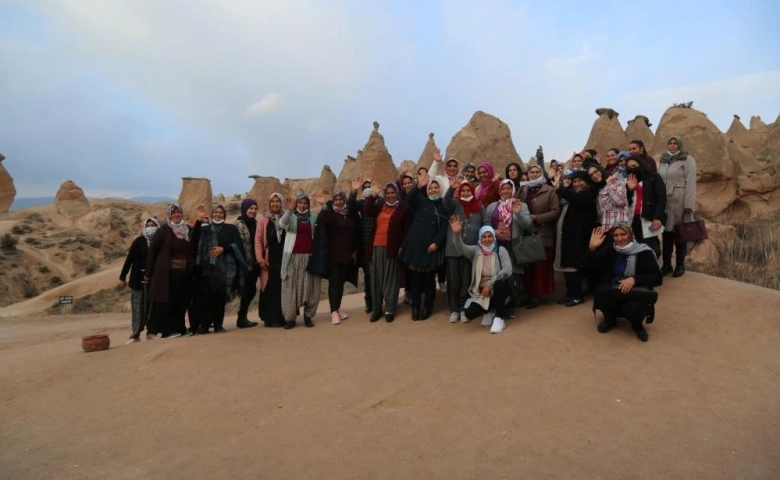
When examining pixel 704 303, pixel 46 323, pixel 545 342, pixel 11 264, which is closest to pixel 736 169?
pixel 704 303

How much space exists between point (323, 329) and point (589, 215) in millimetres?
3013

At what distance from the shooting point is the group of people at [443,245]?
4703mm

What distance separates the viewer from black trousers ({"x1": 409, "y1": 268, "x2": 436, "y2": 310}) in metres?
→ 5.31

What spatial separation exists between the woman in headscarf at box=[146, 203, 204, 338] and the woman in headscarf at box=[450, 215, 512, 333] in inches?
116

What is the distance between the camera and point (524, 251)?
4770mm

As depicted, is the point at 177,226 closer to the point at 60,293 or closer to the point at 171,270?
the point at 171,270

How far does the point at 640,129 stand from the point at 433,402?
71.2ft

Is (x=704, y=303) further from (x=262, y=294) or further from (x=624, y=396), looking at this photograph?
(x=262, y=294)

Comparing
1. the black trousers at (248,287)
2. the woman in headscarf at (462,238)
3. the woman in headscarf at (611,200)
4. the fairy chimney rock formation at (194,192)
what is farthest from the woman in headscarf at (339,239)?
the fairy chimney rock formation at (194,192)

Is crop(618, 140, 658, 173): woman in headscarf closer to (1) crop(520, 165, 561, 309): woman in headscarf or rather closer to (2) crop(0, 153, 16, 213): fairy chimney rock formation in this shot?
(1) crop(520, 165, 561, 309): woman in headscarf

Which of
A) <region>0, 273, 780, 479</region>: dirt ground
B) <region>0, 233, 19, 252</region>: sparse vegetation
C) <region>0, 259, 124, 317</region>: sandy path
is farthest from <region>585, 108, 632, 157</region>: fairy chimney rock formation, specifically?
<region>0, 233, 19, 252</region>: sparse vegetation

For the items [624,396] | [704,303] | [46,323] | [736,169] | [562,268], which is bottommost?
[46,323]

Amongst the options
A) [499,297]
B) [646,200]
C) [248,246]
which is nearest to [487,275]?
[499,297]

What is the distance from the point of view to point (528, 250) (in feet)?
15.6
